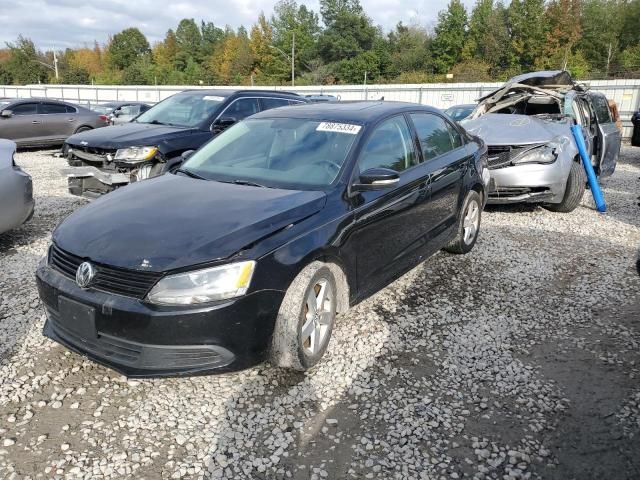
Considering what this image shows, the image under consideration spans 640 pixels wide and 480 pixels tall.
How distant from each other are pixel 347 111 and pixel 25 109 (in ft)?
40.2

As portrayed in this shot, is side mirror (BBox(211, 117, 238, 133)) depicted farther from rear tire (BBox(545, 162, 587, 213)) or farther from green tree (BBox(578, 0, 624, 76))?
green tree (BBox(578, 0, 624, 76))

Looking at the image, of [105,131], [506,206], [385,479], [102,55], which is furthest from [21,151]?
[102,55]

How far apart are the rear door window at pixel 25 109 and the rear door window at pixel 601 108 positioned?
13.2 metres

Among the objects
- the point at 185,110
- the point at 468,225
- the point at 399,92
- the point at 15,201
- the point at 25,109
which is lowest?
the point at 468,225

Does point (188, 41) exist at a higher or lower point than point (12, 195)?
higher

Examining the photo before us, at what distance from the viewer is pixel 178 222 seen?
3.06 meters

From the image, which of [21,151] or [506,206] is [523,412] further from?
[21,151]

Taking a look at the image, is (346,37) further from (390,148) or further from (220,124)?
(390,148)

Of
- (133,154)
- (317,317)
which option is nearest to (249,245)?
(317,317)

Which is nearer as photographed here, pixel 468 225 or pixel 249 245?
pixel 249 245

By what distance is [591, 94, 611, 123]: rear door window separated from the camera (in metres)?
9.33

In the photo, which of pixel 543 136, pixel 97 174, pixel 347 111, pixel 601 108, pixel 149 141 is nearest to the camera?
pixel 347 111

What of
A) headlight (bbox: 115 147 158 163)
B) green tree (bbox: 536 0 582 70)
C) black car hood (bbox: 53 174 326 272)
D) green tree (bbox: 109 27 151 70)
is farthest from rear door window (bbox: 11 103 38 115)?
green tree (bbox: 109 27 151 70)

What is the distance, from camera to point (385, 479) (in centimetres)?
246
